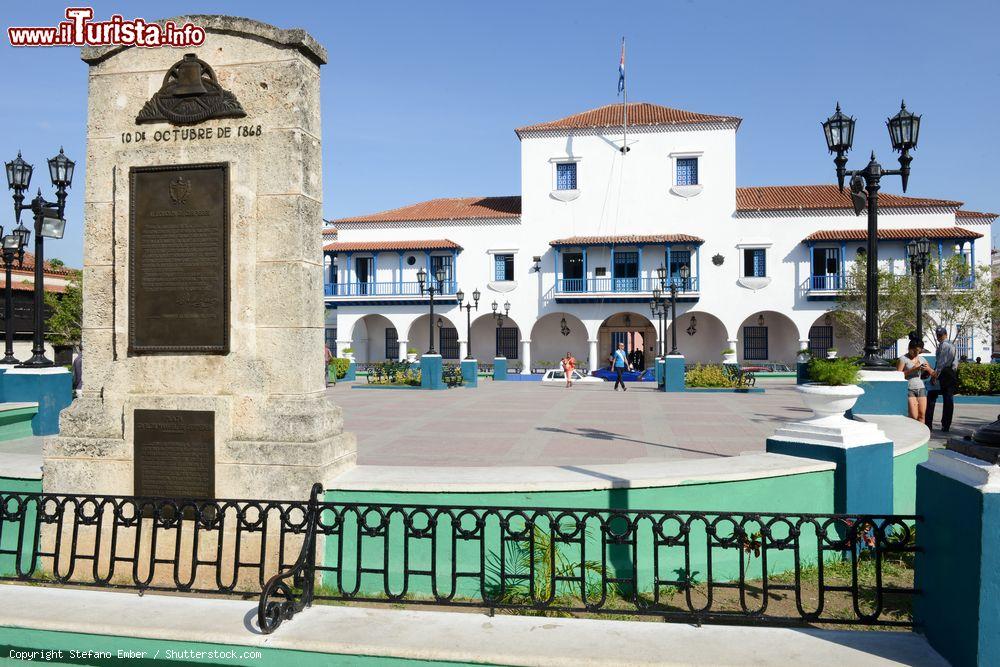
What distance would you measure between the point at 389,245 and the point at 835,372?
104 ft

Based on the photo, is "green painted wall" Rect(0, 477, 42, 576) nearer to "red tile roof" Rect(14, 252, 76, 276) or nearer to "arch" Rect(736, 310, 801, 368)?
"arch" Rect(736, 310, 801, 368)

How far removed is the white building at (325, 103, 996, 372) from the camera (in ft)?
105

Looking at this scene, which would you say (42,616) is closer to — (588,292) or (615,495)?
(615,495)

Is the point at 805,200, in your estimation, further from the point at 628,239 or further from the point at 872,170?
the point at 872,170

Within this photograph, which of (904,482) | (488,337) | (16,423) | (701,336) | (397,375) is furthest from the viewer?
(488,337)

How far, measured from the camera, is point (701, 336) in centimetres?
3466

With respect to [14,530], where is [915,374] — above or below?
above

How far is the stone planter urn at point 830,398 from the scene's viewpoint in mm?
5520

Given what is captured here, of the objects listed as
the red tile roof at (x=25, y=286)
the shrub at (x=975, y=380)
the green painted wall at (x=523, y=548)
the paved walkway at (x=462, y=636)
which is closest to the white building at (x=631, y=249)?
the shrub at (x=975, y=380)

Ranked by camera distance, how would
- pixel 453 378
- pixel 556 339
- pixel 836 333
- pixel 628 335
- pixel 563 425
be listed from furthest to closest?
1. pixel 628 335
2. pixel 556 339
3. pixel 836 333
4. pixel 453 378
5. pixel 563 425

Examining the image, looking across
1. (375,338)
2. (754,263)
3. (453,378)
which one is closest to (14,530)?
(453,378)

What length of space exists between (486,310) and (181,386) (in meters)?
29.8

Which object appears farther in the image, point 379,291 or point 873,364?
point 379,291

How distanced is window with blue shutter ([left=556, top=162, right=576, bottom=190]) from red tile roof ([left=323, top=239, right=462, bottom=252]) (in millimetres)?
6550
